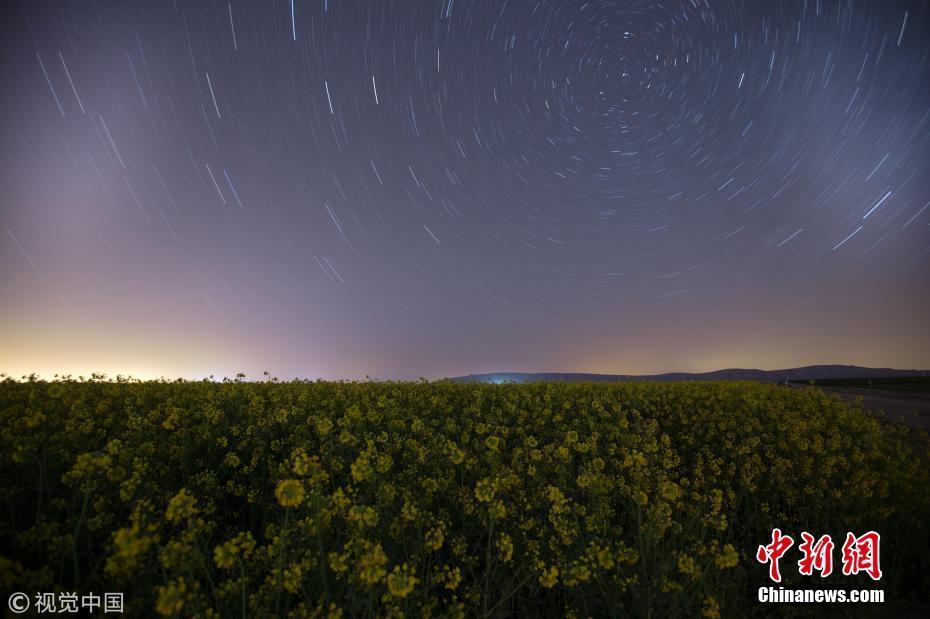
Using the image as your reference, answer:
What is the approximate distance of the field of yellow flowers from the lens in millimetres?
3066

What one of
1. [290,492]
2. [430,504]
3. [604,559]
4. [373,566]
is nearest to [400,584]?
[373,566]

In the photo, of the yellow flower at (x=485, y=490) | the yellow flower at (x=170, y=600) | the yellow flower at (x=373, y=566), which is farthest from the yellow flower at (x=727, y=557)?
the yellow flower at (x=170, y=600)

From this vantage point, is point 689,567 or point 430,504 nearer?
point 689,567

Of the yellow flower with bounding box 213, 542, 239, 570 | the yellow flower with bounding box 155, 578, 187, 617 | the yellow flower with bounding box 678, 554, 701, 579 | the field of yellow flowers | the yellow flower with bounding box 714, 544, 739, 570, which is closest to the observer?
the yellow flower with bounding box 155, 578, 187, 617

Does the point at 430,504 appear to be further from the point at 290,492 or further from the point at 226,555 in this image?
the point at 226,555

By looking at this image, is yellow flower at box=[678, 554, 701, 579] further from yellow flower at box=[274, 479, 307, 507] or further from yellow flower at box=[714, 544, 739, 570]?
yellow flower at box=[274, 479, 307, 507]

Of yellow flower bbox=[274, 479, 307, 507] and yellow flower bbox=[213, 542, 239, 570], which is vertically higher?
yellow flower bbox=[274, 479, 307, 507]

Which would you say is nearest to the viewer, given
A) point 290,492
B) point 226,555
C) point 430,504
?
point 226,555

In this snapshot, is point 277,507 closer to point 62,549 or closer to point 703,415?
point 62,549

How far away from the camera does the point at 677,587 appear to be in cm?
347

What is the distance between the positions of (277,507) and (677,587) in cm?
494

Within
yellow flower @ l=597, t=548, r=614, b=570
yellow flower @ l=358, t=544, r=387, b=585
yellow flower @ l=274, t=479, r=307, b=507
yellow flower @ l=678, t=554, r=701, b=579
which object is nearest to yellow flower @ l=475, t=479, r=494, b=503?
yellow flower @ l=597, t=548, r=614, b=570

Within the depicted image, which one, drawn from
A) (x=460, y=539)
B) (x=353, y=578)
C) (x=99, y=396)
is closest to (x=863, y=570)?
(x=460, y=539)

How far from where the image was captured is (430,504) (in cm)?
509
